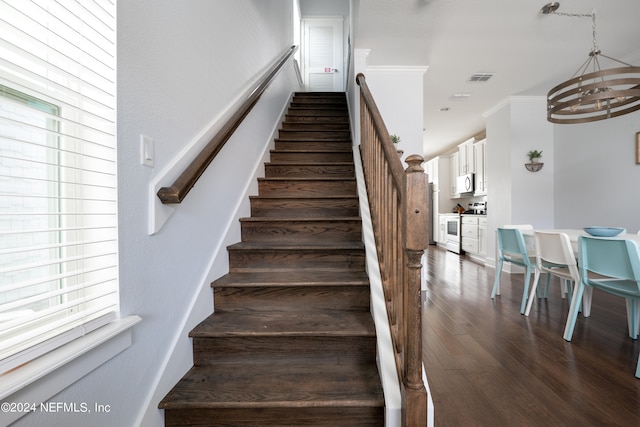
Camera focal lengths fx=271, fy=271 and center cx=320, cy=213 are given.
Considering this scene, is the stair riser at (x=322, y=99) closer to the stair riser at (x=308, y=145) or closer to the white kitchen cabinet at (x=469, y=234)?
the stair riser at (x=308, y=145)

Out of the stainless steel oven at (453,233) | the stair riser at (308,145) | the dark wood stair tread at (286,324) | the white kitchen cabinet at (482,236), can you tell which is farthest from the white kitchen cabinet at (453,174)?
the dark wood stair tread at (286,324)

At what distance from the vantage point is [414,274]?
0.96 meters

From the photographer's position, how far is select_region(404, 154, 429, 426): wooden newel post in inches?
37.1

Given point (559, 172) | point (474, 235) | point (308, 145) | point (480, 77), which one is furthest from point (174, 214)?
point (474, 235)

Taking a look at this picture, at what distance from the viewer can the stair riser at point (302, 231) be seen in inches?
79.0

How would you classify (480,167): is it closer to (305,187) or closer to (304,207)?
(305,187)

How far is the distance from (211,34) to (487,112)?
16.6 ft

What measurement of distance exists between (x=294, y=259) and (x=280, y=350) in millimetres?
608

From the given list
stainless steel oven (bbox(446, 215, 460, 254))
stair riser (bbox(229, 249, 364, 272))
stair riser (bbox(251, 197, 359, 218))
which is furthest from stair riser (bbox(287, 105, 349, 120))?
stainless steel oven (bbox(446, 215, 460, 254))

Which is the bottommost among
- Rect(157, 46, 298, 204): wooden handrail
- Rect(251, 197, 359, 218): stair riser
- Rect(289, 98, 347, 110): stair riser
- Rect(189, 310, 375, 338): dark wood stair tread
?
Rect(189, 310, 375, 338): dark wood stair tread

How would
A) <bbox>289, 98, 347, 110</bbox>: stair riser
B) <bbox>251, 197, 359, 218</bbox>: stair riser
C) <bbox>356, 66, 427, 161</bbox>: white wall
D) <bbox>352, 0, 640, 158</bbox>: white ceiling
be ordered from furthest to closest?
<bbox>289, 98, 347, 110</bbox>: stair riser → <bbox>356, 66, 427, 161</bbox>: white wall → <bbox>352, 0, 640, 158</bbox>: white ceiling → <bbox>251, 197, 359, 218</bbox>: stair riser

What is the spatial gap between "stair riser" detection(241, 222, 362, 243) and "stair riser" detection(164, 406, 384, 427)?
1.08 meters

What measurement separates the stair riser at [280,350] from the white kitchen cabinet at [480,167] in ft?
18.4

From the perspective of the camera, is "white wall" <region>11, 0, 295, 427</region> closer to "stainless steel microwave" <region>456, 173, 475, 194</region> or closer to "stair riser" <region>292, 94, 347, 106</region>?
"stair riser" <region>292, 94, 347, 106</region>
